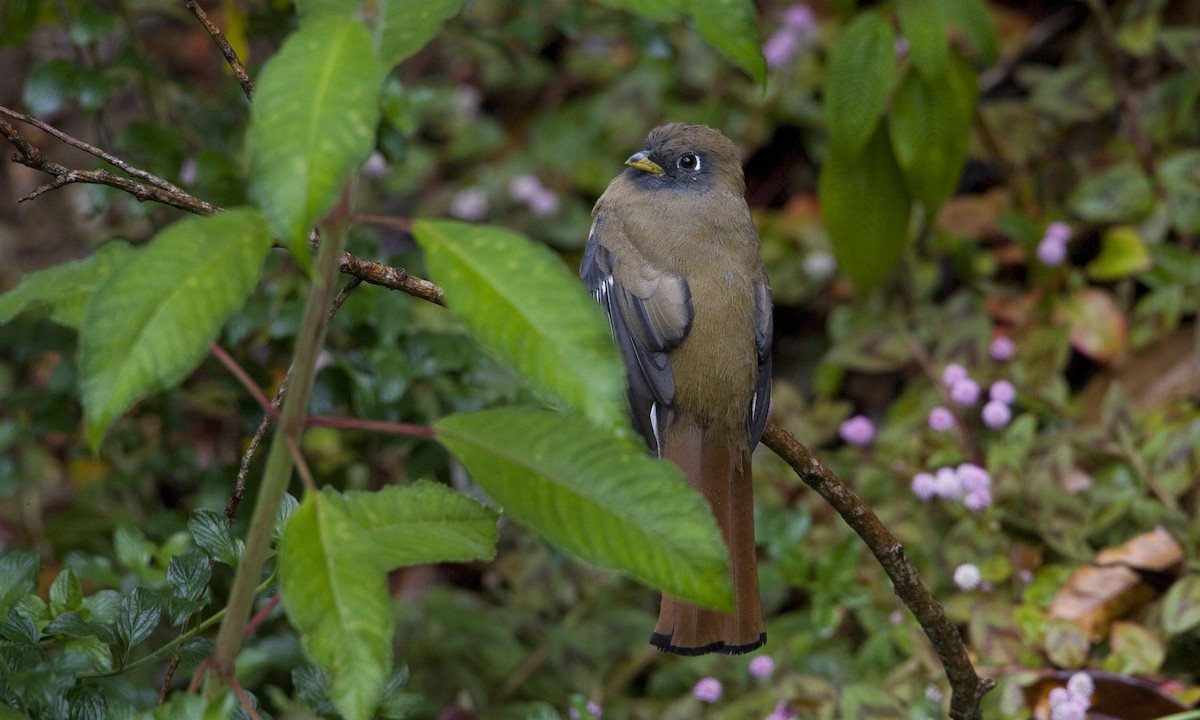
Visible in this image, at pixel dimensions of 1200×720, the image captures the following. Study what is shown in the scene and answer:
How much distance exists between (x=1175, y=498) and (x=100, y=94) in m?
2.94

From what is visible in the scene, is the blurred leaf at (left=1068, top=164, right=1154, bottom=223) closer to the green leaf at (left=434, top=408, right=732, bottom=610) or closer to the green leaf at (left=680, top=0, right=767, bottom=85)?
the green leaf at (left=680, top=0, right=767, bottom=85)

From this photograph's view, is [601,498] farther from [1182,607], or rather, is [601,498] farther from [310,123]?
[1182,607]

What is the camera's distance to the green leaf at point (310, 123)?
3.70 ft

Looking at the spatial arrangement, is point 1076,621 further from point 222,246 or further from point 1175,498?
point 222,246

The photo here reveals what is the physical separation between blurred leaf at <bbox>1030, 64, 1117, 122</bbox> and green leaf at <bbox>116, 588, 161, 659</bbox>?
3915 mm

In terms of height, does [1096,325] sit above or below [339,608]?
below

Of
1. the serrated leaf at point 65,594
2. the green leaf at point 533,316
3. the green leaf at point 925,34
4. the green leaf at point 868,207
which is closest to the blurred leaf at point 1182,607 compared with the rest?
the green leaf at point 868,207

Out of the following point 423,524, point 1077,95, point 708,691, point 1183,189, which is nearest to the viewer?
point 423,524

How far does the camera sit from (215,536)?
1.80 meters

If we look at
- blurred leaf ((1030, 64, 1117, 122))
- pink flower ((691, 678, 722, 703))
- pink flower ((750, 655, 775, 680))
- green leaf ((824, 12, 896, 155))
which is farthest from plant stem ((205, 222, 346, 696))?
blurred leaf ((1030, 64, 1117, 122))

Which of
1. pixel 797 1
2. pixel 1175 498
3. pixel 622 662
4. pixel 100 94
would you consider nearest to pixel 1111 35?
pixel 797 1

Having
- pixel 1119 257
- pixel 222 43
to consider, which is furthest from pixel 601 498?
pixel 1119 257

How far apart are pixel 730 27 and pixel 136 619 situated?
3.90 ft

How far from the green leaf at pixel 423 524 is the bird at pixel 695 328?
817 mm
